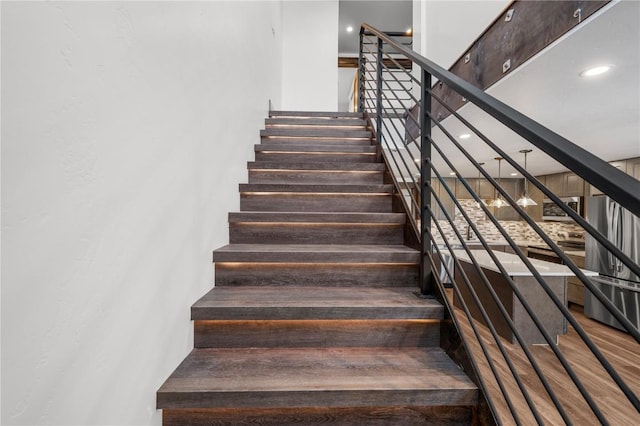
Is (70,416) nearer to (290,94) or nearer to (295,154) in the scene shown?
(295,154)

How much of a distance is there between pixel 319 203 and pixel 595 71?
2.03 m

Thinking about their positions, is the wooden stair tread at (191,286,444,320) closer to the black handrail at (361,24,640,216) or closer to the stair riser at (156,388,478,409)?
the stair riser at (156,388,478,409)

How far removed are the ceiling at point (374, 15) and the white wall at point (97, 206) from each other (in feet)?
20.9

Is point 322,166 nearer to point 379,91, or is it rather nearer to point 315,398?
point 379,91

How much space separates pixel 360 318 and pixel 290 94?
5.45m

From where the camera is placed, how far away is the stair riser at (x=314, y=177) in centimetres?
237

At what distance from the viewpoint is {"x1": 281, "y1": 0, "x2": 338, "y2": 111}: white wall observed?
5.91 metres

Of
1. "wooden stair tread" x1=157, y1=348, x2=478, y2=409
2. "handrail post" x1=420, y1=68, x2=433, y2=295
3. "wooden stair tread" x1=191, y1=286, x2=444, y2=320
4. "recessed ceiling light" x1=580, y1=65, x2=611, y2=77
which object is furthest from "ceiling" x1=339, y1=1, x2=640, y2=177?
"wooden stair tread" x1=157, y1=348, x2=478, y2=409

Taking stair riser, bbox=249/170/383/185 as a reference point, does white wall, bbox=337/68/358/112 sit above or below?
above

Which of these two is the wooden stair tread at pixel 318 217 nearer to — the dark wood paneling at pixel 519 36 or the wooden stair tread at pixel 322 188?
the wooden stair tread at pixel 322 188

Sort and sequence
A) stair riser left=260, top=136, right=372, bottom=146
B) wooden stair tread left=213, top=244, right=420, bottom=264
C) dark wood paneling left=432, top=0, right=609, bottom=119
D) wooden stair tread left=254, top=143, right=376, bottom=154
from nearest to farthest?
1. wooden stair tread left=213, top=244, right=420, bottom=264
2. dark wood paneling left=432, top=0, right=609, bottom=119
3. wooden stair tread left=254, top=143, right=376, bottom=154
4. stair riser left=260, top=136, right=372, bottom=146

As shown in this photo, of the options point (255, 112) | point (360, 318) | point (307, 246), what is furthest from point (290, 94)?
point (360, 318)

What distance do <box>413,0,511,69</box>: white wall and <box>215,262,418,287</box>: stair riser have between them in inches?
149

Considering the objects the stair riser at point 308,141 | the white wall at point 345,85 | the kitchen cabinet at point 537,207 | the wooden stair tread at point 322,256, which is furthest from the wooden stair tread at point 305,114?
the kitchen cabinet at point 537,207
